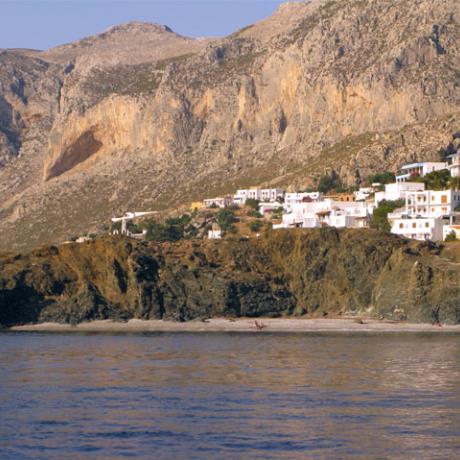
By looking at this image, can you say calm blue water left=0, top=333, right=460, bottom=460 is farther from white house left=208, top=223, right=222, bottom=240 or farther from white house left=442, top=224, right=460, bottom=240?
white house left=208, top=223, right=222, bottom=240

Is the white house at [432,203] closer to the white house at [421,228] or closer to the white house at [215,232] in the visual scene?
the white house at [421,228]

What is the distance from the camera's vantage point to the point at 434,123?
531 ft

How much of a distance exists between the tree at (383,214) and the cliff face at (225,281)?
12.0 meters

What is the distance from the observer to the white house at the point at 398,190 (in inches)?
5575

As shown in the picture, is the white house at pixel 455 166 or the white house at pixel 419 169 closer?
the white house at pixel 455 166

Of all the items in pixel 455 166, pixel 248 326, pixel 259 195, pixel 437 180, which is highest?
pixel 455 166

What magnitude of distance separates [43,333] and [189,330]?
11924mm

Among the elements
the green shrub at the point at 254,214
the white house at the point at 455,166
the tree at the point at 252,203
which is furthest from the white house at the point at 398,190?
the tree at the point at 252,203

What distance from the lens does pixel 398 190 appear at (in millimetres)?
142250

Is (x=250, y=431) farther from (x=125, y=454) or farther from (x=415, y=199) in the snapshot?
(x=415, y=199)

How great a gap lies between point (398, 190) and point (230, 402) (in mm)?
88439

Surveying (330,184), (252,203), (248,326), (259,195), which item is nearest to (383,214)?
(330,184)

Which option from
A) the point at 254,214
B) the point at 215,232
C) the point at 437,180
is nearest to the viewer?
the point at 437,180

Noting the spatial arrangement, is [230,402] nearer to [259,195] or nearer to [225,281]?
[225,281]
